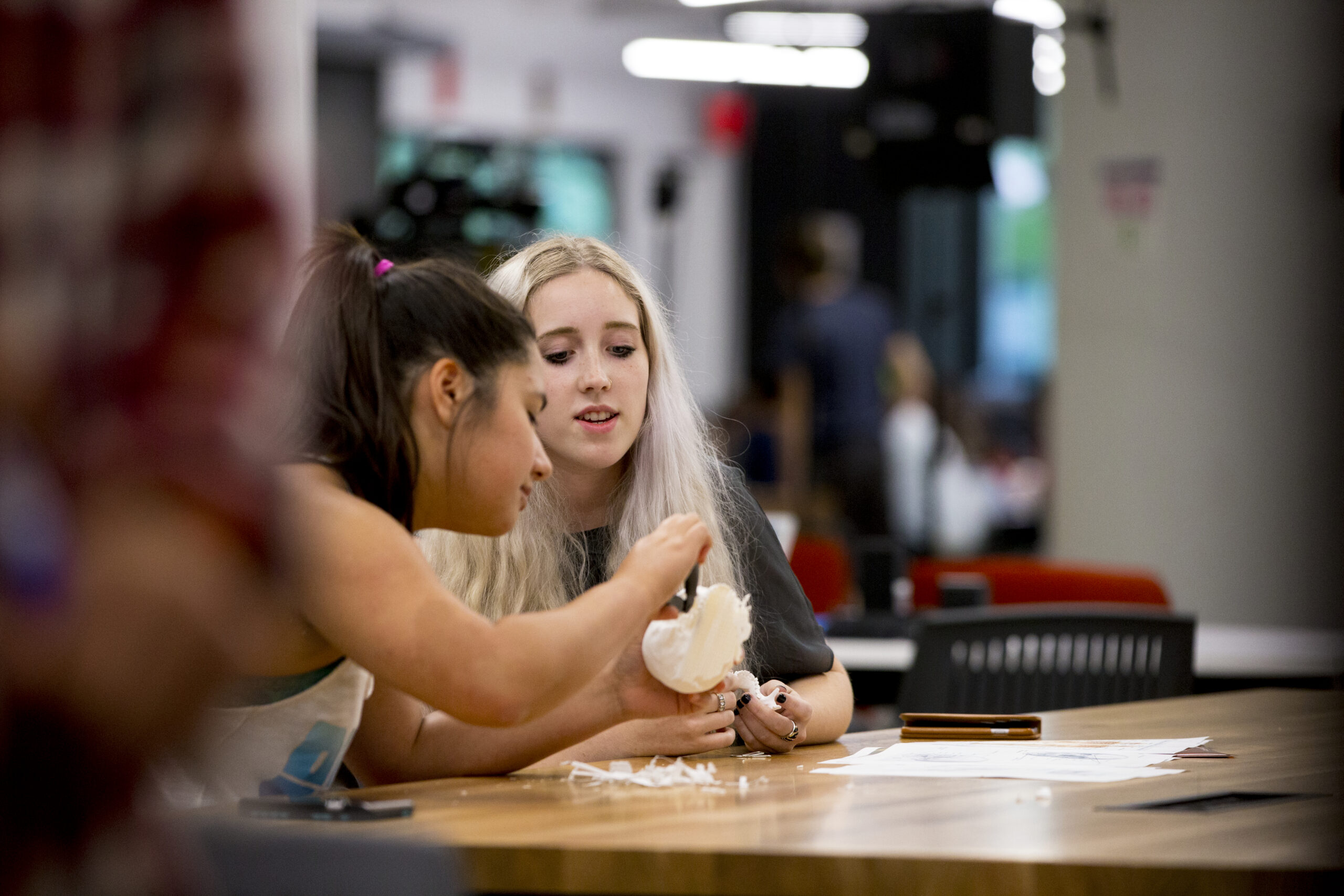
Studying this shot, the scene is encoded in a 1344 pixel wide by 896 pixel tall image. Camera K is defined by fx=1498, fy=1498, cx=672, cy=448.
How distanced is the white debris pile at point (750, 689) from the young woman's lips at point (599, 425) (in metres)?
0.43

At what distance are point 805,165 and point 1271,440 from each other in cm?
781

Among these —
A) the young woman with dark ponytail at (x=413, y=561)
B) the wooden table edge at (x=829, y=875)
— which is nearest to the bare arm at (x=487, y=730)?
the young woman with dark ponytail at (x=413, y=561)

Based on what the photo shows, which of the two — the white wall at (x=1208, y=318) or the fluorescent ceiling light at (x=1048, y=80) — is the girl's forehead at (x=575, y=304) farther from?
the fluorescent ceiling light at (x=1048, y=80)

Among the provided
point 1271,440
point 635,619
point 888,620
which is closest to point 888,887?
point 635,619

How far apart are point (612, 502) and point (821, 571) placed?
85.3 inches

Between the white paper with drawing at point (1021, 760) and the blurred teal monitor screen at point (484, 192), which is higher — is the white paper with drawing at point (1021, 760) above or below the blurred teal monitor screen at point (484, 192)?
below

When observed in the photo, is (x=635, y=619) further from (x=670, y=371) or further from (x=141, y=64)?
(x=141, y=64)

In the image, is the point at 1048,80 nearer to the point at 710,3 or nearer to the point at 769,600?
the point at 710,3

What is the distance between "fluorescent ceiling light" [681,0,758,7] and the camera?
27.6ft

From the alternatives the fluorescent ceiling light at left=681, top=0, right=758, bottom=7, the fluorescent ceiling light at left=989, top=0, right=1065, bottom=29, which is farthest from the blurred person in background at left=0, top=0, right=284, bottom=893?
the fluorescent ceiling light at left=681, top=0, right=758, bottom=7

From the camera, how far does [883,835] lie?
3.65 feet

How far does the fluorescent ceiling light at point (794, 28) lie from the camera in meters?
8.23

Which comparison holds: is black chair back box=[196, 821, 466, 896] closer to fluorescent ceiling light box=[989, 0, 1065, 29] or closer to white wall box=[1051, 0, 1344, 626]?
white wall box=[1051, 0, 1344, 626]

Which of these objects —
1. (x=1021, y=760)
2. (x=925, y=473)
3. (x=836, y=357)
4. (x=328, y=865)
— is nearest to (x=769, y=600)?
(x=1021, y=760)
